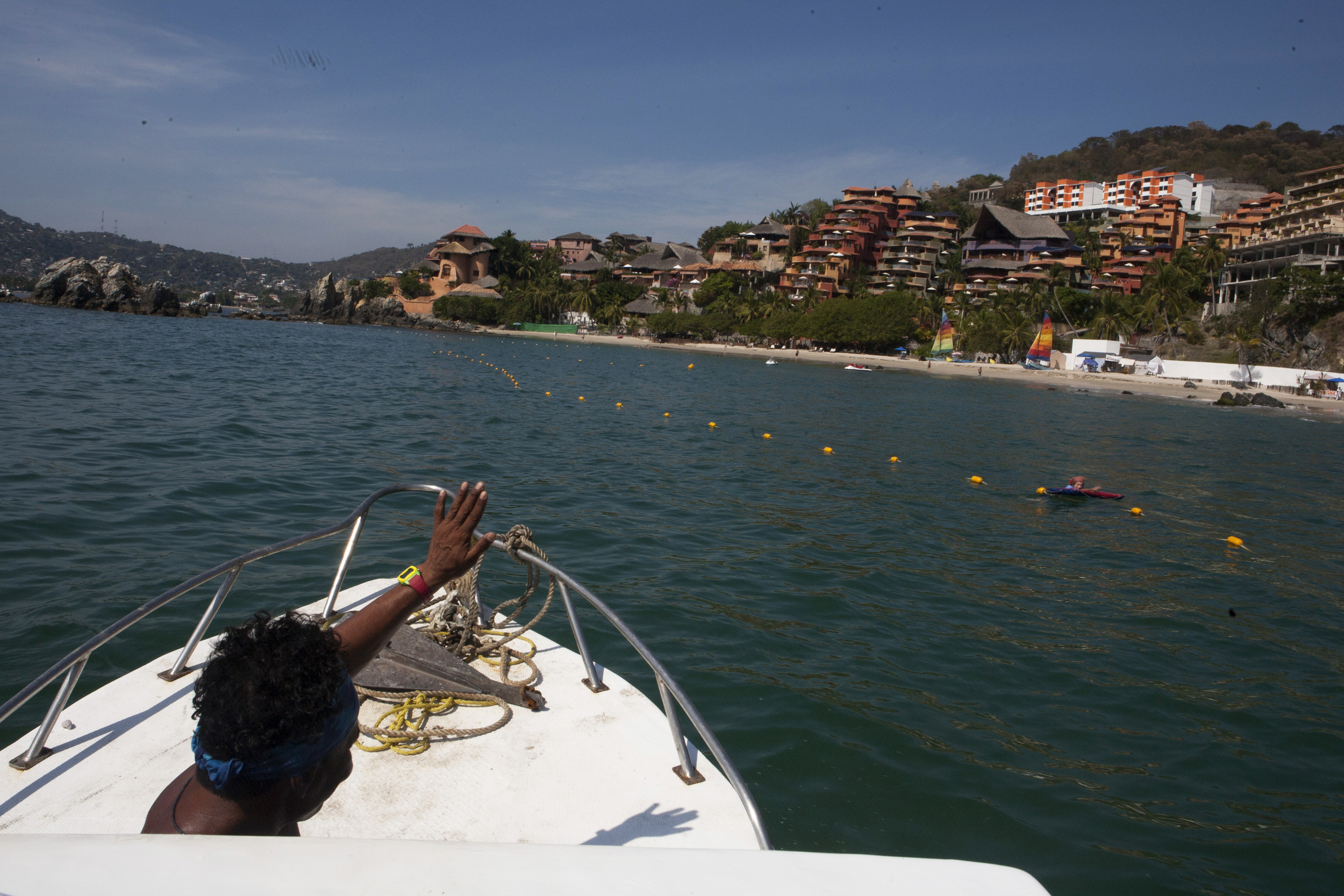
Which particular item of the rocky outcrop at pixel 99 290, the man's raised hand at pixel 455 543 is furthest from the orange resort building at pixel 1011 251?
the rocky outcrop at pixel 99 290

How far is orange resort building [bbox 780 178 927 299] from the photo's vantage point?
92.2 metres

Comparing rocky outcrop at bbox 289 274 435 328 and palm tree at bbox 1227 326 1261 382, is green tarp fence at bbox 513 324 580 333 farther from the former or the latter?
palm tree at bbox 1227 326 1261 382

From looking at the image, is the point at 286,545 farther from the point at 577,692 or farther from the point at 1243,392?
the point at 1243,392

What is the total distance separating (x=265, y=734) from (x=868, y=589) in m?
8.59

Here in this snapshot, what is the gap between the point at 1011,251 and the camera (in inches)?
3620

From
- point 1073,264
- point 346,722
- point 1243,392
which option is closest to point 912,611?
point 346,722

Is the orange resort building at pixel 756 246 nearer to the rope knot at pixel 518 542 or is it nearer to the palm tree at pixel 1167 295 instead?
the palm tree at pixel 1167 295

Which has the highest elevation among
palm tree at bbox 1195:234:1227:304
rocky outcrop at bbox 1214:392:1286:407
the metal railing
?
palm tree at bbox 1195:234:1227:304

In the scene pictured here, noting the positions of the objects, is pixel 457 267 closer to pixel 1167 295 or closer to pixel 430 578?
pixel 1167 295

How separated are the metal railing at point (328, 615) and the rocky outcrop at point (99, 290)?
110 m

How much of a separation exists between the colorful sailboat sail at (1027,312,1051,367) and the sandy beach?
151cm

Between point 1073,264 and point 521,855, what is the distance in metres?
101

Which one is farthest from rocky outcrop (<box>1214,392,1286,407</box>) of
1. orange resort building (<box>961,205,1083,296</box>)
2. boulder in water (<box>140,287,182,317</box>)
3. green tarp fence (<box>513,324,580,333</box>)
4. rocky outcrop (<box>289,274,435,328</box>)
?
boulder in water (<box>140,287,182,317</box>)

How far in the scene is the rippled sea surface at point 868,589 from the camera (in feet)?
17.9
